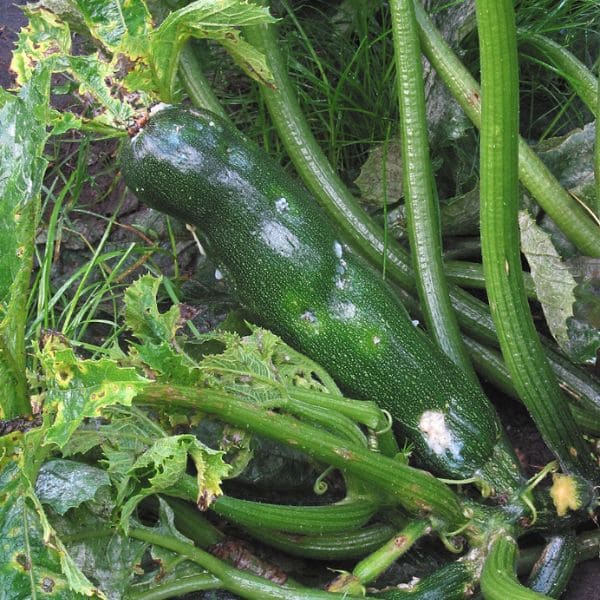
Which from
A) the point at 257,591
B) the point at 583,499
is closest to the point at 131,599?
the point at 257,591

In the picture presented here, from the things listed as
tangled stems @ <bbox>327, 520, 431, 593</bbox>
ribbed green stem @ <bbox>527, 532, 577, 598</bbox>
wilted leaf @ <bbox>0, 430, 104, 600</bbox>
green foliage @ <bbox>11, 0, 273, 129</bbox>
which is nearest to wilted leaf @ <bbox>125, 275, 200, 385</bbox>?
wilted leaf @ <bbox>0, 430, 104, 600</bbox>

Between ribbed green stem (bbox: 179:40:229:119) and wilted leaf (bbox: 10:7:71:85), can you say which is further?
ribbed green stem (bbox: 179:40:229:119)

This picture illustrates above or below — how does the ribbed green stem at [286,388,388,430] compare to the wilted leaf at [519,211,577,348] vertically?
below

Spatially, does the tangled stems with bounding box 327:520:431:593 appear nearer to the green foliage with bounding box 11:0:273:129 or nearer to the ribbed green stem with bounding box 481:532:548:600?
the ribbed green stem with bounding box 481:532:548:600

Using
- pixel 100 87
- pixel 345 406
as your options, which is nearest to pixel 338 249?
pixel 345 406

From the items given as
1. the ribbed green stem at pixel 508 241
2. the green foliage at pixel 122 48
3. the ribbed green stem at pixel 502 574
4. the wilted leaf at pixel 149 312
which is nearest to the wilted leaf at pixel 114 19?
the green foliage at pixel 122 48

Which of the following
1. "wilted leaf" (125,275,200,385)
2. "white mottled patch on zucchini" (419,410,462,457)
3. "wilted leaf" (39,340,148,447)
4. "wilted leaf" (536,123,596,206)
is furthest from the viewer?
"wilted leaf" (536,123,596,206)

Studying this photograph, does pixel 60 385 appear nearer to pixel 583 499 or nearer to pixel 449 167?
pixel 583 499
